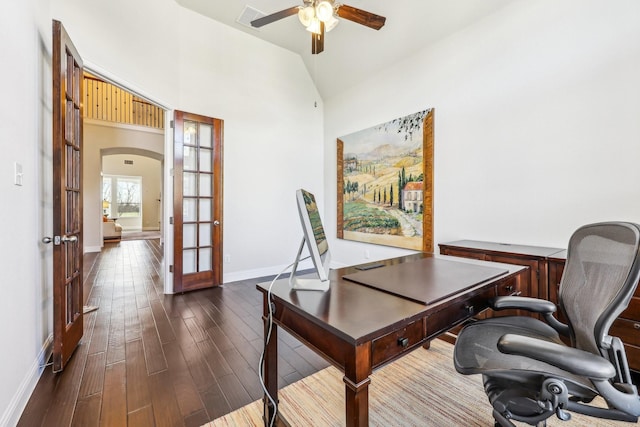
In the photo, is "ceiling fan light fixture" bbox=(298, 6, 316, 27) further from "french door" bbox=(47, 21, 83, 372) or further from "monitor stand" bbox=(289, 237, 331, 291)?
"monitor stand" bbox=(289, 237, 331, 291)

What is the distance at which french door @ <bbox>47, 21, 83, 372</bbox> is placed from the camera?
70.2 inches

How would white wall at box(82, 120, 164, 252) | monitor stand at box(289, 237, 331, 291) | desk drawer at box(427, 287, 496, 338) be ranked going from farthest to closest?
white wall at box(82, 120, 164, 252) < monitor stand at box(289, 237, 331, 291) < desk drawer at box(427, 287, 496, 338)

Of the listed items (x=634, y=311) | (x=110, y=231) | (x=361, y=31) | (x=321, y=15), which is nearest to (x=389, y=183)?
(x=361, y=31)

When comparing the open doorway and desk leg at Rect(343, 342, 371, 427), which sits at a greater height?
the open doorway

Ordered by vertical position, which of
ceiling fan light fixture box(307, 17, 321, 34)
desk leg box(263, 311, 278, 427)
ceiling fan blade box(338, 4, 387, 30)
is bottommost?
desk leg box(263, 311, 278, 427)

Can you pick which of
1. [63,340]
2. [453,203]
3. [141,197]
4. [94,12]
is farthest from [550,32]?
[141,197]

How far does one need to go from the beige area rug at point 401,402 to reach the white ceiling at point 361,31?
133 inches

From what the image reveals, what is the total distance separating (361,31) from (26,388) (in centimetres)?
460

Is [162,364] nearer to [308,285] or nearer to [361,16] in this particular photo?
[308,285]

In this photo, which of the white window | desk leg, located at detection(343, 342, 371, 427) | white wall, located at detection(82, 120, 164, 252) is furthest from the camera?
the white window

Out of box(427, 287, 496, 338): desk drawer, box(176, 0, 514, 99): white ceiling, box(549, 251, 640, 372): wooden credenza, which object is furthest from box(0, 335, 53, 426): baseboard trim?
box(176, 0, 514, 99): white ceiling

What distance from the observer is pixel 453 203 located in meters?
3.06

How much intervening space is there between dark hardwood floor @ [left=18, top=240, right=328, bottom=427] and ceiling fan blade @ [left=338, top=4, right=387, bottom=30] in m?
2.90

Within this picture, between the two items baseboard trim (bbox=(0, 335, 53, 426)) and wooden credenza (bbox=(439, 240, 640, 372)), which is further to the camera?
wooden credenza (bbox=(439, 240, 640, 372))
